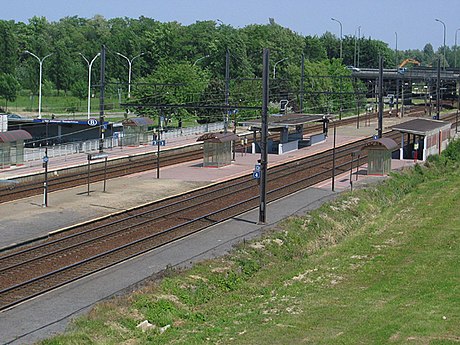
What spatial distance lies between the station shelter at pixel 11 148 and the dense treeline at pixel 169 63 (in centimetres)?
2363

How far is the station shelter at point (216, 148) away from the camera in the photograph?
48625mm

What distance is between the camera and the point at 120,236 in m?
28.3

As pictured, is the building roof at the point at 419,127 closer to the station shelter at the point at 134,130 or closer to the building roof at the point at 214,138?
the building roof at the point at 214,138

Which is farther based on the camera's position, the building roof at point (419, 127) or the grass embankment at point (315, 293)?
the building roof at point (419, 127)

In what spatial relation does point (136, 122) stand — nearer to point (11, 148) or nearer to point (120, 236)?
point (11, 148)

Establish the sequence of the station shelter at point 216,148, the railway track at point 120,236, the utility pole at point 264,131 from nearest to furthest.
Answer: the railway track at point 120,236 < the utility pole at point 264,131 < the station shelter at point 216,148

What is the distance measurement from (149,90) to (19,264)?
1915 inches

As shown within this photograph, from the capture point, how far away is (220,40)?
9944 cm

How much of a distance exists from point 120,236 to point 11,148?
19.3 meters

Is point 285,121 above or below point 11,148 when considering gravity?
above

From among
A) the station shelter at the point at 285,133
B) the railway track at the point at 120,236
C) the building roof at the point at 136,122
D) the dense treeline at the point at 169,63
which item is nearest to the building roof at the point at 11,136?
the railway track at the point at 120,236

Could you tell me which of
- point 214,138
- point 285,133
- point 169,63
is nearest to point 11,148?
point 214,138

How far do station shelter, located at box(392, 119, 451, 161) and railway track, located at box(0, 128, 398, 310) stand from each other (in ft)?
42.2

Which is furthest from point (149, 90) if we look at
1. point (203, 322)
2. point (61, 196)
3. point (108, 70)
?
point (203, 322)
